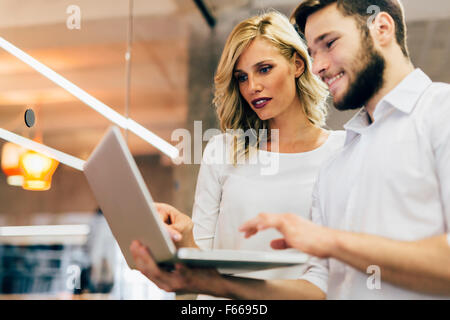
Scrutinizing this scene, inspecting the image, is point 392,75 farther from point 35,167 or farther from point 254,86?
point 35,167

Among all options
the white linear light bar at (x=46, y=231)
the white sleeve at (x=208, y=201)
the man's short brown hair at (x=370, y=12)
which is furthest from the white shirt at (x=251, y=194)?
the white linear light bar at (x=46, y=231)

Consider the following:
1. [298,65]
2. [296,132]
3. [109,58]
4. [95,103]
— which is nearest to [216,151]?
[296,132]

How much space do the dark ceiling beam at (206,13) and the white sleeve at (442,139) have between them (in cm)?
301

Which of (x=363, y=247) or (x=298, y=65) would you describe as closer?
(x=363, y=247)

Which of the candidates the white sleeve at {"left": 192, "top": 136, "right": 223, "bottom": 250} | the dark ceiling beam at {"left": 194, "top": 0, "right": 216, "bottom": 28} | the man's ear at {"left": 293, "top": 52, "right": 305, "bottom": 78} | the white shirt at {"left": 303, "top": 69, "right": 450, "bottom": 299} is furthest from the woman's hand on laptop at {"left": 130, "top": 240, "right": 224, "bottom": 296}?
the dark ceiling beam at {"left": 194, "top": 0, "right": 216, "bottom": 28}

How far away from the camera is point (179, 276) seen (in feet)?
3.62

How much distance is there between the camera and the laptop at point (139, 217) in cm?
90

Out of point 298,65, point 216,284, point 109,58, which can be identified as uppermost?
point 109,58

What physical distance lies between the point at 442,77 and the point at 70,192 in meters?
3.38

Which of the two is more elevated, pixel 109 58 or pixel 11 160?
pixel 109 58

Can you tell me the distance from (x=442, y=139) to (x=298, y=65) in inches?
29.1

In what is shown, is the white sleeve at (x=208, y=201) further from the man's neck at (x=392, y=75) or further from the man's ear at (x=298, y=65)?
the man's neck at (x=392, y=75)

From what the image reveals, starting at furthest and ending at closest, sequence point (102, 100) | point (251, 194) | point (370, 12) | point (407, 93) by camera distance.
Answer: point (102, 100) → point (251, 194) → point (370, 12) → point (407, 93)

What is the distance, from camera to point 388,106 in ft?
A: 3.93
